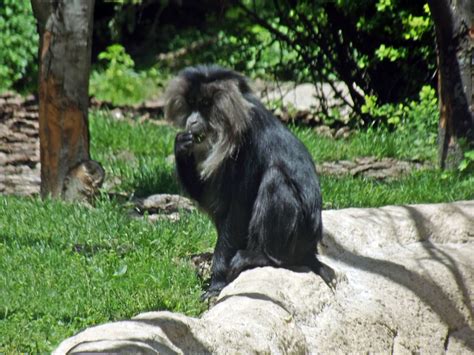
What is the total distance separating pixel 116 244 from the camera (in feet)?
22.2

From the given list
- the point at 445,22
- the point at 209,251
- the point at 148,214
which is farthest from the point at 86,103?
the point at 445,22

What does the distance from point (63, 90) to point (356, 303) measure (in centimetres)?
335

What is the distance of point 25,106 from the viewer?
Result: 39.1 feet

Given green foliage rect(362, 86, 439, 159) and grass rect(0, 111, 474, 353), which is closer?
grass rect(0, 111, 474, 353)

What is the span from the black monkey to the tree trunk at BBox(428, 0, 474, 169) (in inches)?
127

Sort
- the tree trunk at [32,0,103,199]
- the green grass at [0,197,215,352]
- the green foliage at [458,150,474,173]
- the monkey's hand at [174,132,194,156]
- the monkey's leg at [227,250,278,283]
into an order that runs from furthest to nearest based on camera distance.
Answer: the green foliage at [458,150,474,173]
the tree trunk at [32,0,103,199]
the monkey's hand at [174,132,194,156]
the monkey's leg at [227,250,278,283]
the green grass at [0,197,215,352]

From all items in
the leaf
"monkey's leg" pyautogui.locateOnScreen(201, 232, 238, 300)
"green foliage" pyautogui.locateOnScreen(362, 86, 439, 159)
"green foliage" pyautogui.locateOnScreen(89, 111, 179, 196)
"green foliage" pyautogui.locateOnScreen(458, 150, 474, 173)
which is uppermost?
"green foliage" pyautogui.locateOnScreen(362, 86, 439, 159)

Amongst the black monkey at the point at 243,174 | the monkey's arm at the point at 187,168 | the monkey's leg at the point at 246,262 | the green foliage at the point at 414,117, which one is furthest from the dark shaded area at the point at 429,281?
the green foliage at the point at 414,117

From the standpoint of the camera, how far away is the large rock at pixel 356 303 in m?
4.15

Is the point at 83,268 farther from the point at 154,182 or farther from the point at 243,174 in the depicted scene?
the point at 154,182

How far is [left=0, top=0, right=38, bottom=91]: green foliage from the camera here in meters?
12.4

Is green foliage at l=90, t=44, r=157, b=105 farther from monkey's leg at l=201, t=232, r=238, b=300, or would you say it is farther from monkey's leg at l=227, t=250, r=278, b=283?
monkey's leg at l=227, t=250, r=278, b=283

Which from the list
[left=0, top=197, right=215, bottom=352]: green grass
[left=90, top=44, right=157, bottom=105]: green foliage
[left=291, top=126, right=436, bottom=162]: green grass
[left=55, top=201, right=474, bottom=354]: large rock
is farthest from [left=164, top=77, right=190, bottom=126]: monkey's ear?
[left=90, top=44, right=157, bottom=105]: green foliage

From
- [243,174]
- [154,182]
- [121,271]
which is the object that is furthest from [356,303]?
[154,182]
